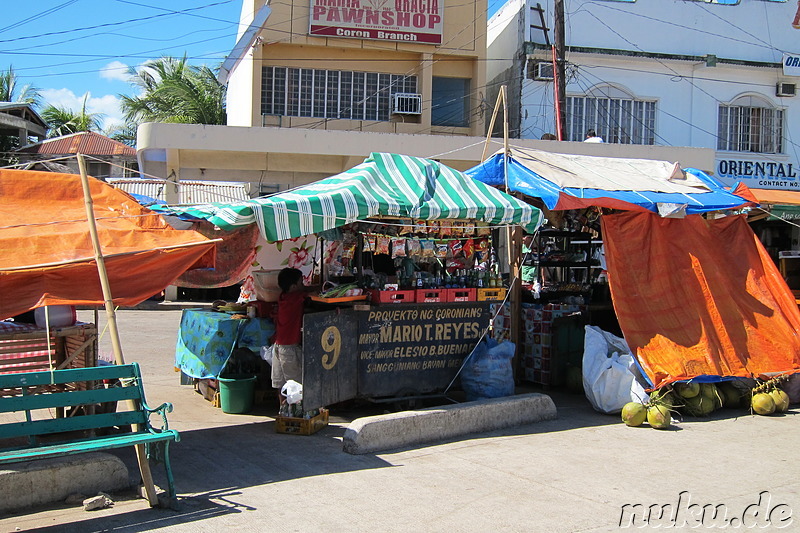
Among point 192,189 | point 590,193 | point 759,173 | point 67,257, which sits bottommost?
point 67,257

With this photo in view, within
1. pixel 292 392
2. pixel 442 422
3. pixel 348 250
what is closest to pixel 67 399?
pixel 292 392

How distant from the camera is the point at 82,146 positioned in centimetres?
2936

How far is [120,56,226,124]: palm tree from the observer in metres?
27.2

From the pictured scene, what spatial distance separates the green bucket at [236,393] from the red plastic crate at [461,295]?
2.52m

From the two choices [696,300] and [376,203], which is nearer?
[376,203]

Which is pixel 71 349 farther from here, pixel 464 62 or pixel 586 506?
pixel 464 62

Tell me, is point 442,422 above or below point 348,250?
below

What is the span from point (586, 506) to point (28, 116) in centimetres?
2952

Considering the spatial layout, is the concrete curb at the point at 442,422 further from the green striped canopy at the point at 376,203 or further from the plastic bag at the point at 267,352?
the green striped canopy at the point at 376,203

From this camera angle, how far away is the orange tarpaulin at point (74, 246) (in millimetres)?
5723

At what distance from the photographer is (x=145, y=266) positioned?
244 inches

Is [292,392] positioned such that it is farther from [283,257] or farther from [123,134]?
[123,134]

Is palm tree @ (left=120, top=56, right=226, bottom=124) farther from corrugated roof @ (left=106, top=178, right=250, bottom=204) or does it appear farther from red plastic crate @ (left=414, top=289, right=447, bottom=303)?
red plastic crate @ (left=414, top=289, right=447, bottom=303)

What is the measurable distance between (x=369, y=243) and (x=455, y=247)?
3.96 feet
